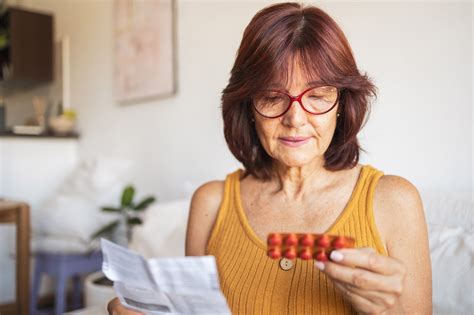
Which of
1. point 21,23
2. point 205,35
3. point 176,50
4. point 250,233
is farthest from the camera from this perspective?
point 21,23

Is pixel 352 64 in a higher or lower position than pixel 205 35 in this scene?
lower

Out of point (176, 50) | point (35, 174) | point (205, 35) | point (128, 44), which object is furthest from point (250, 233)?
point (35, 174)

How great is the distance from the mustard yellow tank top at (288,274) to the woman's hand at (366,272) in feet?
0.73

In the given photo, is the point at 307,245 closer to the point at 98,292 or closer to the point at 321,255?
the point at 321,255

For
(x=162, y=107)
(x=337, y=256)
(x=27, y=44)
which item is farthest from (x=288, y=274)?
(x=27, y=44)

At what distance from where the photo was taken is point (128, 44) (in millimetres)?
2818

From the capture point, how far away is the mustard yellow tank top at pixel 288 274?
2.82ft

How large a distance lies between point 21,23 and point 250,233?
3537mm

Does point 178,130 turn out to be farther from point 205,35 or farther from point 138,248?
point 138,248

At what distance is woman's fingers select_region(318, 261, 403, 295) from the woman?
159 mm

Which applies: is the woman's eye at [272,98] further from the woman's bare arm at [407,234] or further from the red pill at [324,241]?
the red pill at [324,241]

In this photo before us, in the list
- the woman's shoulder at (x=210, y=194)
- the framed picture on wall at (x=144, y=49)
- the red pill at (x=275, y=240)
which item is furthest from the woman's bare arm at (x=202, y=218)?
the framed picture on wall at (x=144, y=49)

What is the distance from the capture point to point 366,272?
614 mm

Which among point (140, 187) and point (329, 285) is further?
point (140, 187)
